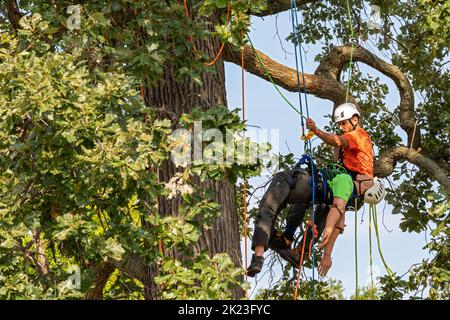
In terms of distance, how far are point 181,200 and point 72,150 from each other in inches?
69.9

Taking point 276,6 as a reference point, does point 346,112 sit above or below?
below

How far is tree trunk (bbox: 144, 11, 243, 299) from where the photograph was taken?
34.2ft

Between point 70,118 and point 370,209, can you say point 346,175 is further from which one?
point 70,118

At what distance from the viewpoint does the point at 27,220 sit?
8.82m

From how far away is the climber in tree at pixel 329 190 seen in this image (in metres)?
10.3

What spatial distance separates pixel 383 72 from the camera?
14.2m

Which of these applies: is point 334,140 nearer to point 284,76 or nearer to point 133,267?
point 133,267

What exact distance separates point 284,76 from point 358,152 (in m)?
2.50

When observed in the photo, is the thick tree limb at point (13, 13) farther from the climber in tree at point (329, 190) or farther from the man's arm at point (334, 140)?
the man's arm at point (334, 140)

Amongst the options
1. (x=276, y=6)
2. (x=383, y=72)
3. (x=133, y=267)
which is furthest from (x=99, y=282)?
(x=383, y=72)

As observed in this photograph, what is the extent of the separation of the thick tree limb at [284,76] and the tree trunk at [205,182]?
1487 millimetres

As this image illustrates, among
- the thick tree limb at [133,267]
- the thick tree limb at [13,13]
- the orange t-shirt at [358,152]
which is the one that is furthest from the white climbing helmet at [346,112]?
the thick tree limb at [13,13]

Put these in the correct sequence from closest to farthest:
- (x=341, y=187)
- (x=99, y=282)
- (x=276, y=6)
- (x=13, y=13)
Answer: (x=341, y=187) → (x=13, y=13) → (x=99, y=282) → (x=276, y=6)
